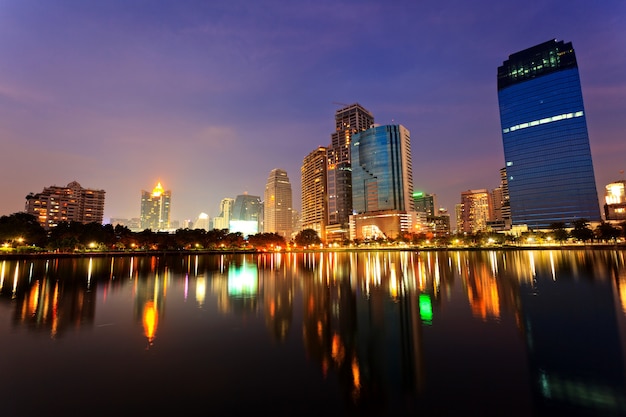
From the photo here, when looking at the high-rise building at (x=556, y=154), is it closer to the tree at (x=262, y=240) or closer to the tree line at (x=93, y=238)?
the tree at (x=262, y=240)

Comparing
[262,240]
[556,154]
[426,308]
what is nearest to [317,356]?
[426,308]

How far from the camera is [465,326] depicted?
16672 mm

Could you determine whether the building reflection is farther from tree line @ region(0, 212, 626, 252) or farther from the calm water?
tree line @ region(0, 212, 626, 252)

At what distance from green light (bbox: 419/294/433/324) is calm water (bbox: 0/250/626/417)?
7 centimetres

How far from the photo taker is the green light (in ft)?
59.8

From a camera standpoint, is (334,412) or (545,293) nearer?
(334,412)

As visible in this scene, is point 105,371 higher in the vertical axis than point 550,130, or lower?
lower

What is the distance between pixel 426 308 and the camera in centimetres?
2077

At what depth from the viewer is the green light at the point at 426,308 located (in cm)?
1822

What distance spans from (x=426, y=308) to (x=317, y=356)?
11054 millimetres

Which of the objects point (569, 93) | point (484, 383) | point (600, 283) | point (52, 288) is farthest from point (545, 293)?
point (569, 93)

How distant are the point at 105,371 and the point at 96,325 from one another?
25.6 feet

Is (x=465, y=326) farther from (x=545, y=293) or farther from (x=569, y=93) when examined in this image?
(x=569, y=93)

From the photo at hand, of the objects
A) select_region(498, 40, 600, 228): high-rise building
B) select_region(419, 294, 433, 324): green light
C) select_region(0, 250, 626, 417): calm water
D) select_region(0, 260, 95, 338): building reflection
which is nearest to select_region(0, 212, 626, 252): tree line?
select_region(498, 40, 600, 228): high-rise building
